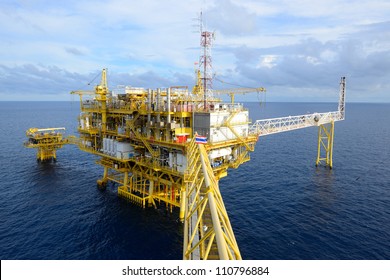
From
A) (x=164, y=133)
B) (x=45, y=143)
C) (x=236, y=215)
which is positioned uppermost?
(x=164, y=133)

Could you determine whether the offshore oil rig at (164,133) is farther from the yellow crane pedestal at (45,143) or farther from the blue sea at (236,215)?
the yellow crane pedestal at (45,143)

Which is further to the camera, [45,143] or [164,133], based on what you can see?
[45,143]

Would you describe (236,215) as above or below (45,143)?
below

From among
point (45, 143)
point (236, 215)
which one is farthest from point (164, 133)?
point (45, 143)

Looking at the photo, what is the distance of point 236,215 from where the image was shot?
43.0 metres

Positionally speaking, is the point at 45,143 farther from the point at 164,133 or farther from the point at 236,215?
the point at 236,215

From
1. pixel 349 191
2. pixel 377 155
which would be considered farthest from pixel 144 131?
pixel 377 155

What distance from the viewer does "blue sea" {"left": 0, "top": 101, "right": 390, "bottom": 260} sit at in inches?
1344

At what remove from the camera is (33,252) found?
108ft

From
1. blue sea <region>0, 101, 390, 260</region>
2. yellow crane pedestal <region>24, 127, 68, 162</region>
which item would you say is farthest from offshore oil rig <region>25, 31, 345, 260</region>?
yellow crane pedestal <region>24, 127, 68, 162</region>

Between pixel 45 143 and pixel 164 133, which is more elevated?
pixel 164 133

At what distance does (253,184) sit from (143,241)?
28.3 meters

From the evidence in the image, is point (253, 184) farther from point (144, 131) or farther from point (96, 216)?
point (96, 216)
